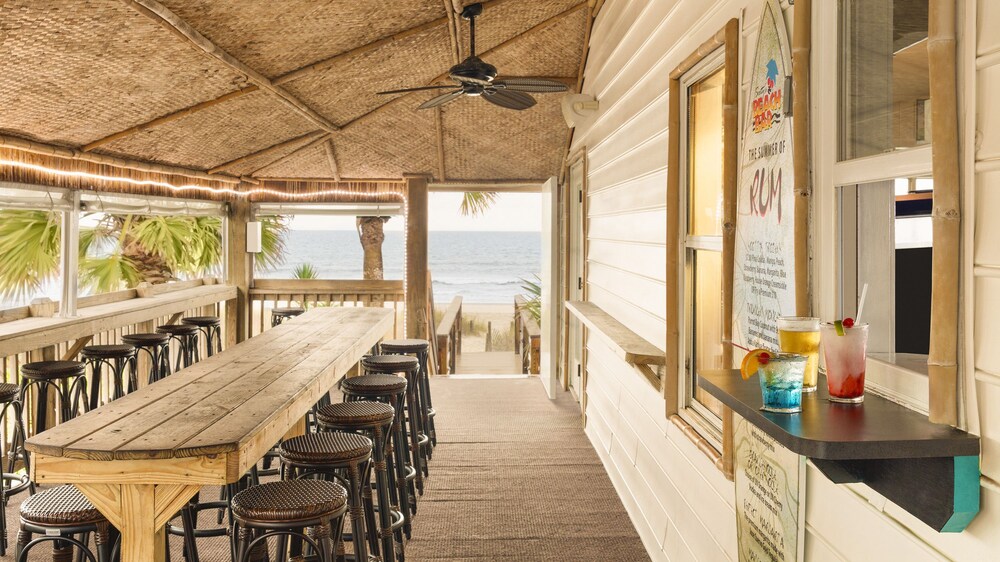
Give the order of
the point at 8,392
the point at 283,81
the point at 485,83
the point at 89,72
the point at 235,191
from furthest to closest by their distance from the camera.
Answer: the point at 235,191 < the point at 283,81 < the point at 485,83 < the point at 89,72 < the point at 8,392

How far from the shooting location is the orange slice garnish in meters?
1.39

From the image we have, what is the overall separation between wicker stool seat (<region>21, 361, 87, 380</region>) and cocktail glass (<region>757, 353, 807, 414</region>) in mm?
3773

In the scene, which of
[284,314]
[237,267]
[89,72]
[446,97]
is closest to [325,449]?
[89,72]

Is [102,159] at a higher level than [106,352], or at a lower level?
higher

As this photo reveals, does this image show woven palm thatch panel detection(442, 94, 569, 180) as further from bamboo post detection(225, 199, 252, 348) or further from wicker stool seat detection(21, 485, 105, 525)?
wicker stool seat detection(21, 485, 105, 525)

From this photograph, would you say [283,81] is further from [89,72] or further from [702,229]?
[702,229]

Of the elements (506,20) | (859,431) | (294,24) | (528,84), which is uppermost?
(506,20)

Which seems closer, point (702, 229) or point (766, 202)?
point (766, 202)

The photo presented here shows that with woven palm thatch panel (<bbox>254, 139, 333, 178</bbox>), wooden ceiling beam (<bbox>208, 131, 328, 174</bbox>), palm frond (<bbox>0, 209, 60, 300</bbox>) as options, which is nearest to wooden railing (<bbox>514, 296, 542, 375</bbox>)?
woven palm thatch panel (<bbox>254, 139, 333, 178</bbox>)

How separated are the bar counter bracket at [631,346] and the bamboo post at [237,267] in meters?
4.43

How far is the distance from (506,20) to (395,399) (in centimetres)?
265

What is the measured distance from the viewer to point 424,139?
723 cm

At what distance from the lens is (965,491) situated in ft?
3.89

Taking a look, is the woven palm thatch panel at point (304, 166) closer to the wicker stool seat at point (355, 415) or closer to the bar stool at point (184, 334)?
the bar stool at point (184, 334)
